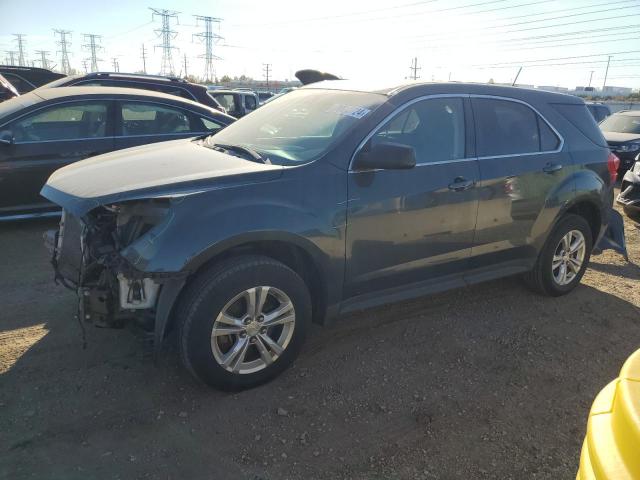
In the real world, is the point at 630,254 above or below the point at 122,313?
below

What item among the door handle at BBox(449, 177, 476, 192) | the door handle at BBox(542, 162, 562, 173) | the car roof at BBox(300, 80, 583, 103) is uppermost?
the car roof at BBox(300, 80, 583, 103)

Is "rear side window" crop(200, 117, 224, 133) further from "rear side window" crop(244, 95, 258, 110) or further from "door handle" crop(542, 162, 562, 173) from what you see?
"rear side window" crop(244, 95, 258, 110)

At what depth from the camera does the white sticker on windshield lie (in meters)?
3.43

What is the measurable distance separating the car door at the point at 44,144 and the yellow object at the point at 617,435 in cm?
578

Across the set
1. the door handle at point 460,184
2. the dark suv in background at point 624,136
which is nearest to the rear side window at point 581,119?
the door handle at point 460,184

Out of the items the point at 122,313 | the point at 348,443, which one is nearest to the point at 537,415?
the point at 348,443

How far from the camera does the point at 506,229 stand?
4148 mm

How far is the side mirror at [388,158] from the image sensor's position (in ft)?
10.3

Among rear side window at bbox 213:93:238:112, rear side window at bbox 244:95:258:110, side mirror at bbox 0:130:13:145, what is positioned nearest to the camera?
side mirror at bbox 0:130:13:145

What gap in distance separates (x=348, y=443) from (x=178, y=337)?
1088 millimetres

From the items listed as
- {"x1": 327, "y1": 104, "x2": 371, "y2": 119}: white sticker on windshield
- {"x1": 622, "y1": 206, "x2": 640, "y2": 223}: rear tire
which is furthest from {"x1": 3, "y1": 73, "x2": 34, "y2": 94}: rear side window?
{"x1": 622, "y1": 206, "x2": 640, "y2": 223}: rear tire

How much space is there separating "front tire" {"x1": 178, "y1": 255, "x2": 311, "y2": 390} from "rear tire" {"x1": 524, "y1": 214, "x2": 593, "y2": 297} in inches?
99.1

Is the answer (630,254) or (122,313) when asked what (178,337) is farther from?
(630,254)

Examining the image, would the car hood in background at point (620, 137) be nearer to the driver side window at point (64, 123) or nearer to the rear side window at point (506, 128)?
the rear side window at point (506, 128)
